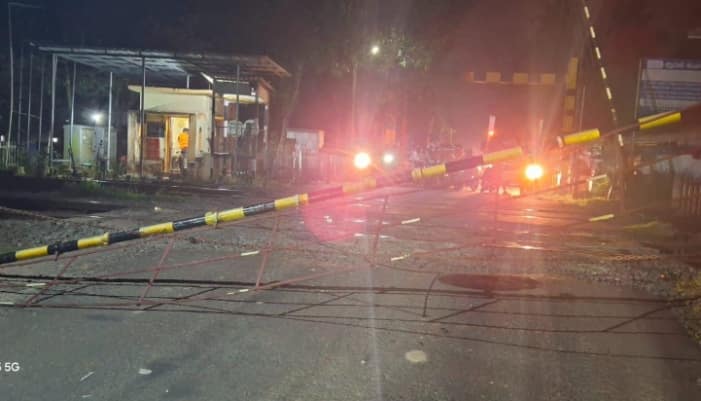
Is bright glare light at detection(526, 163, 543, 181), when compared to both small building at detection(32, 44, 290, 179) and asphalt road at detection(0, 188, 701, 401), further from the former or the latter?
small building at detection(32, 44, 290, 179)

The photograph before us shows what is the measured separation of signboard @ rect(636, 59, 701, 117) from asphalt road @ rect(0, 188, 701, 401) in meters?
16.8

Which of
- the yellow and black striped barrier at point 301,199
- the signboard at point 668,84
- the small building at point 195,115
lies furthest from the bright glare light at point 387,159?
the yellow and black striped barrier at point 301,199

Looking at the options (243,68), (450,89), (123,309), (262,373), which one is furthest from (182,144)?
(262,373)

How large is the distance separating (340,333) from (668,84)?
21.9m

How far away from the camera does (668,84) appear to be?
22391 mm

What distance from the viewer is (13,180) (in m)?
19.9

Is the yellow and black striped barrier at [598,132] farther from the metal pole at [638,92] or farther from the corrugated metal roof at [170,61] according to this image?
the metal pole at [638,92]

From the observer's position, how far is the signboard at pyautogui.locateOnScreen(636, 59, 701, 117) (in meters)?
22.1

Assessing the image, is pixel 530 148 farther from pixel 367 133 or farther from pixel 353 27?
pixel 367 133

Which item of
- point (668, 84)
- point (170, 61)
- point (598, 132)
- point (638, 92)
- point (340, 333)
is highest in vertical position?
point (170, 61)

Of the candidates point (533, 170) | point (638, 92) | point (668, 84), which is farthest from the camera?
point (638, 92)

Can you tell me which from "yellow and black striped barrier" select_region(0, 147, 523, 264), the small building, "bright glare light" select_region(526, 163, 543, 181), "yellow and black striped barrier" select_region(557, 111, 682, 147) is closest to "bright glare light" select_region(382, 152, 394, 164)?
the small building

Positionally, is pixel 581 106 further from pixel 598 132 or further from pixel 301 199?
pixel 301 199

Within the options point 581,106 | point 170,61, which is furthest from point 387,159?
point 170,61
